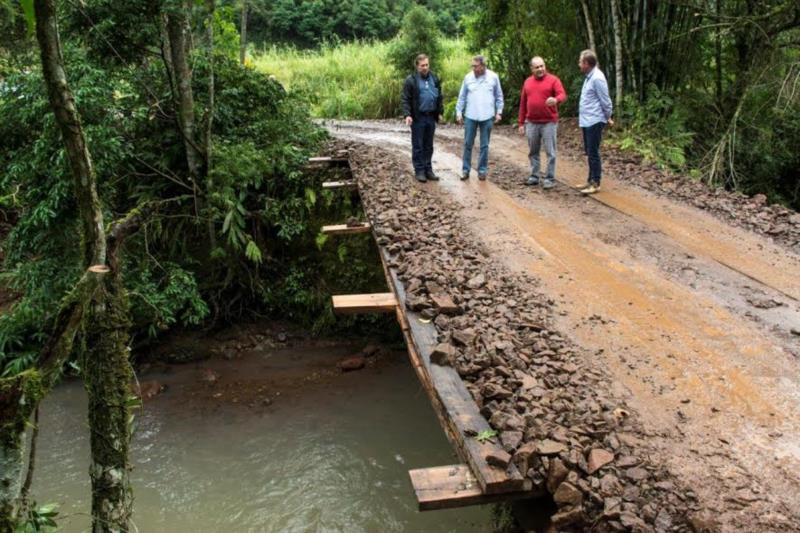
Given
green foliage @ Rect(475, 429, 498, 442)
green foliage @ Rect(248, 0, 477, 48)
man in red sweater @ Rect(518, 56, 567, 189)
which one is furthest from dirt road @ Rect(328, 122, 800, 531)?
green foliage @ Rect(248, 0, 477, 48)

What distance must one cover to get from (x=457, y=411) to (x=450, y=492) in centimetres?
62

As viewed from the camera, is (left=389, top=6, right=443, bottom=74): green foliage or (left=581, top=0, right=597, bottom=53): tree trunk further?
(left=389, top=6, right=443, bottom=74): green foliage

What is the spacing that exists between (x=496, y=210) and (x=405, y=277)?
Result: 2.51 m

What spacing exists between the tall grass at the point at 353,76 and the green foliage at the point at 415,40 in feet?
1.74

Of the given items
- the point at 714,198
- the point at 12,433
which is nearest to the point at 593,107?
the point at 714,198

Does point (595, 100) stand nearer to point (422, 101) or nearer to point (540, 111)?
point (540, 111)

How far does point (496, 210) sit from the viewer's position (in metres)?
7.55

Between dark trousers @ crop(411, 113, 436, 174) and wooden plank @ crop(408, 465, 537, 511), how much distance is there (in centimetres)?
587

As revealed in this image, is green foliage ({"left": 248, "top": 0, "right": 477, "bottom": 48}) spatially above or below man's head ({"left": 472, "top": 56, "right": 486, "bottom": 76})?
above

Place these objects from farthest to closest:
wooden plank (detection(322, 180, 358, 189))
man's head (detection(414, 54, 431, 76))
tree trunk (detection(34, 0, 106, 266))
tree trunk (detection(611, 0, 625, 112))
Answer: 1. tree trunk (detection(611, 0, 625, 112))
2. wooden plank (detection(322, 180, 358, 189))
3. man's head (detection(414, 54, 431, 76))
4. tree trunk (detection(34, 0, 106, 266))

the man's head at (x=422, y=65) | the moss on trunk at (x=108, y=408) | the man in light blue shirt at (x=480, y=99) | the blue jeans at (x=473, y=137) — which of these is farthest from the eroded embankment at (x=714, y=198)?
the moss on trunk at (x=108, y=408)

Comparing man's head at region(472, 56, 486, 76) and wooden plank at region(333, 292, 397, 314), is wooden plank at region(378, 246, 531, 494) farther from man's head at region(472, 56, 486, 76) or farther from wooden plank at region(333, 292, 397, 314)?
man's head at region(472, 56, 486, 76)

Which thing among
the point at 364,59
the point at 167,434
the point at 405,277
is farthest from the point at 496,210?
the point at 364,59

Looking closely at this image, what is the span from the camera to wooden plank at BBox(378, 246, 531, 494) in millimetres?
2951
